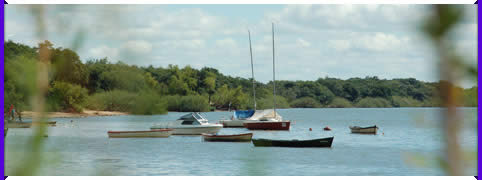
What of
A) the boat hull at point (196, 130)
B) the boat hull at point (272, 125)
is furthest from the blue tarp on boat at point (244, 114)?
the boat hull at point (196, 130)

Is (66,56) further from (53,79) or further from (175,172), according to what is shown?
(175,172)

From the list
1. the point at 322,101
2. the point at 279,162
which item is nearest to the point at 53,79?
the point at 279,162

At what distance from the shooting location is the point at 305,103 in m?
93.7

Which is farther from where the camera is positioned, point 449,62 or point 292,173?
point 292,173

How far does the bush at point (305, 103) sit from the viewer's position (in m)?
90.9

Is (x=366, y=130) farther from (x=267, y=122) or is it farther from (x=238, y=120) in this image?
(x=238, y=120)

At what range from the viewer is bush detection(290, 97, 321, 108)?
90938 millimetres

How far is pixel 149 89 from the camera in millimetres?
495

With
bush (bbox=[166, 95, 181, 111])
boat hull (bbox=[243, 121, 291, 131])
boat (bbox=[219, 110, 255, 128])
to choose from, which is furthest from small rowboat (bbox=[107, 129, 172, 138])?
bush (bbox=[166, 95, 181, 111])

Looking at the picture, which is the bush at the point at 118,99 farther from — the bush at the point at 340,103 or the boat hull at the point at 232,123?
the bush at the point at 340,103

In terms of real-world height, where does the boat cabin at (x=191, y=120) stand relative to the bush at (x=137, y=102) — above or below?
below

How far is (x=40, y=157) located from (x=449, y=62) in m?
0.29

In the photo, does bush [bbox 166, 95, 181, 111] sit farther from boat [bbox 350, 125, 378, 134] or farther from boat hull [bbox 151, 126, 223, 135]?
boat [bbox 350, 125, 378, 134]

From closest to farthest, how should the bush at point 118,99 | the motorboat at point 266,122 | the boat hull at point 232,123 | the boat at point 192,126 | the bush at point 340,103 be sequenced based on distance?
the bush at point 118,99, the boat at point 192,126, the motorboat at point 266,122, the boat hull at point 232,123, the bush at point 340,103
